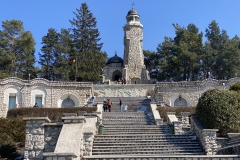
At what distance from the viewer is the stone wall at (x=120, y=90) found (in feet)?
124

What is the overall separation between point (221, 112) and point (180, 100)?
19339mm

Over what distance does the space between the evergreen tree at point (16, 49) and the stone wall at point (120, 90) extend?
10.9 metres

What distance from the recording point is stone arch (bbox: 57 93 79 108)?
31.9 meters

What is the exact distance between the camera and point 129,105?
26.7 m

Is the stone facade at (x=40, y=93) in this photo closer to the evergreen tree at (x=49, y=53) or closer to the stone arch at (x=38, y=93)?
the stone arch at (x=38, y=93)

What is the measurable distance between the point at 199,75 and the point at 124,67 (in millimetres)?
12508

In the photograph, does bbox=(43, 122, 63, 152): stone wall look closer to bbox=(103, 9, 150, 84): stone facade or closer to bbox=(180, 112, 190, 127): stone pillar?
bbox=(180, 112, 190, 127): stone pillar

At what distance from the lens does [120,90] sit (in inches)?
1496

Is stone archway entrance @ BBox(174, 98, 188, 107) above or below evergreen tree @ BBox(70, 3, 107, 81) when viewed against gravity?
below

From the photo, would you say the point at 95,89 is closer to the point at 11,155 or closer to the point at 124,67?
the point at 124,67

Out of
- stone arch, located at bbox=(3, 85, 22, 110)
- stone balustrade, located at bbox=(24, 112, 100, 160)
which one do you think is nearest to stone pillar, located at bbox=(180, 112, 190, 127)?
stone balustrade, located at bbox=(24, 112, 100, 160)

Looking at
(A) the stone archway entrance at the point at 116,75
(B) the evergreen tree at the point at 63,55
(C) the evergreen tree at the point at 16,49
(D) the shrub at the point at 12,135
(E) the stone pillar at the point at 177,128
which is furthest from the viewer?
(A) the stone archway entrance at the point at 116,75

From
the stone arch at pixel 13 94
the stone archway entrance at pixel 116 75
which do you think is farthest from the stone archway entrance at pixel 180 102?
the stone archway entrance at pixel 116 75

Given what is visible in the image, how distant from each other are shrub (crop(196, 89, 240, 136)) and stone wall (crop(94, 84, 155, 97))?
2488cm
